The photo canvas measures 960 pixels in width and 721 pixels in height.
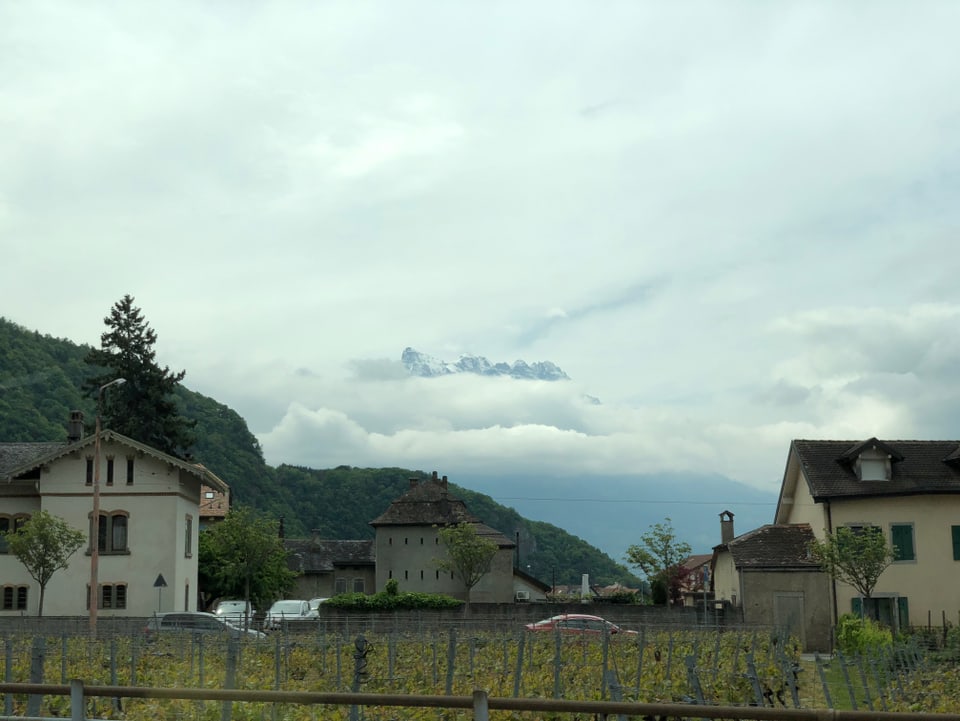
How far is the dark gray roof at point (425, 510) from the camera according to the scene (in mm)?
81938

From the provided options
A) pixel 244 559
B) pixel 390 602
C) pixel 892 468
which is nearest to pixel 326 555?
pixel 390 602

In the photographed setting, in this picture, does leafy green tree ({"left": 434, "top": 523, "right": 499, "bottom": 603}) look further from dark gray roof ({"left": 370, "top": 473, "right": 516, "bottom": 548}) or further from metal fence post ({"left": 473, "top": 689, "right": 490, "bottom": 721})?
metal fence post ({"left": 473, "top": 689, "right": 490, "bottom": 721})

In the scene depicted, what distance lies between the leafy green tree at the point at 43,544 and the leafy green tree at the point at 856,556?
32011 mm

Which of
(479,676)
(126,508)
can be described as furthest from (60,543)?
(479,676)

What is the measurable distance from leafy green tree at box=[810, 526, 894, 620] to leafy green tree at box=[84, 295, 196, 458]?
44.3m

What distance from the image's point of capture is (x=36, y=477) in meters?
55.8

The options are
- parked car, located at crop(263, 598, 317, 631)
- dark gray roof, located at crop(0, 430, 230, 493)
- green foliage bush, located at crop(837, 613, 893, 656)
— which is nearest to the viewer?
green foliage bush, located at crop(837, 613, 893, 656)

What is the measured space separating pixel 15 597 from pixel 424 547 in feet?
107

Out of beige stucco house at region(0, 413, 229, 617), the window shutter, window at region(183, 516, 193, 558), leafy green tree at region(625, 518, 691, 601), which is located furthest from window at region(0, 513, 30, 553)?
the window shutter

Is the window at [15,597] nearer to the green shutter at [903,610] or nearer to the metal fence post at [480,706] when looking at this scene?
the green shutter at [903,610]

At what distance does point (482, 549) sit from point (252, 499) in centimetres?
4459

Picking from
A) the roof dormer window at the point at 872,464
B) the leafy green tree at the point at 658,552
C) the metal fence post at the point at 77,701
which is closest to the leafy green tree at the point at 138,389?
the leafy green tree at the point at 658,552

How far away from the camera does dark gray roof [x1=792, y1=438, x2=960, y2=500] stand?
47500mm

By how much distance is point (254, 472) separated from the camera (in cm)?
11481
